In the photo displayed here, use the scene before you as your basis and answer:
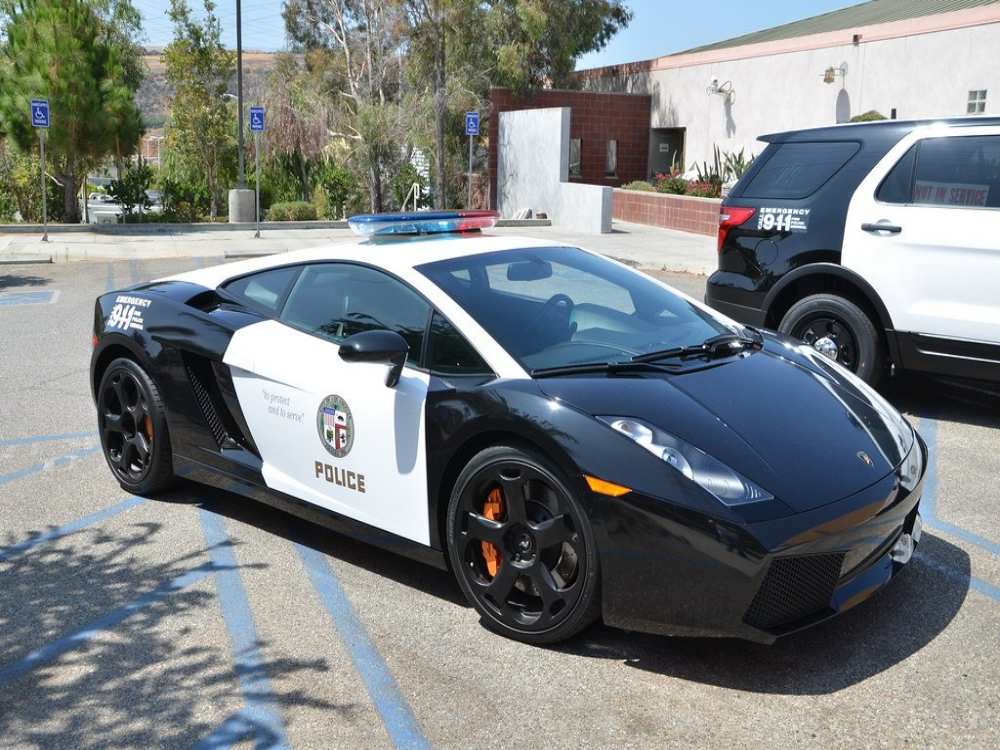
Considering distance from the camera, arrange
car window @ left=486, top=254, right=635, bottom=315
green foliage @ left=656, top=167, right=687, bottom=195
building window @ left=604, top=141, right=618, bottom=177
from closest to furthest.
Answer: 1. car window @ left=486, top=254, right=635, bottom=315
2. green foliage @ left=656, top=167, right=687, bottom=195
3. building window @ left=604, top=141, right=618, bottom=177

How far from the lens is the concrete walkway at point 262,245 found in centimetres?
1803

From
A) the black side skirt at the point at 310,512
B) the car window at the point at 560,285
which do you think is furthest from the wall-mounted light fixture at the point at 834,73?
the black side skirt at the point at 310,512

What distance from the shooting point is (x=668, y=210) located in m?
23.6

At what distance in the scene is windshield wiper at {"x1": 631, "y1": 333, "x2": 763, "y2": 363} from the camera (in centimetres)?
429

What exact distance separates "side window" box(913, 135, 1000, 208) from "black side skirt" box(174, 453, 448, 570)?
14.5ft

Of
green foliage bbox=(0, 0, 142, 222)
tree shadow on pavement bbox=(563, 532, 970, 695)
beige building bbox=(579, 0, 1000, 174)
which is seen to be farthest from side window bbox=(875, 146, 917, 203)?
green foliage bbox=(0, 0, 142, 222)

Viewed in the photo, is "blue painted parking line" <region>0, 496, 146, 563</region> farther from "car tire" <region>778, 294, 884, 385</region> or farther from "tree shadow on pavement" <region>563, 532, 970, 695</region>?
"car tire" <region>778, 294, 884, 385</region>

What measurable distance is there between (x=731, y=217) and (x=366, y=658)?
16.6 ft

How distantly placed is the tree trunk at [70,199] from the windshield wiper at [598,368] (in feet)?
74.8

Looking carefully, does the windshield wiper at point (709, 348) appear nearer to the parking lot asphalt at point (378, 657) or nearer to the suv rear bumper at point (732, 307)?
the parking lot asphalt at point (378, 657)

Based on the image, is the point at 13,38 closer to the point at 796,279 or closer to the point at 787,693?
the point at 796,279

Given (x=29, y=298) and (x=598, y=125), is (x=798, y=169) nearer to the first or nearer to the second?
(x=29, y=298)

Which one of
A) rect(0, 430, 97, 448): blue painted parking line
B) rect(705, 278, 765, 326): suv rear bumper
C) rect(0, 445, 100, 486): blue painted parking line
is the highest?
rect(705, 278, 765, 326): suv rear bumper

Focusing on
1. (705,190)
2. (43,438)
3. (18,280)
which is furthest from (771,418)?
(705,190)
